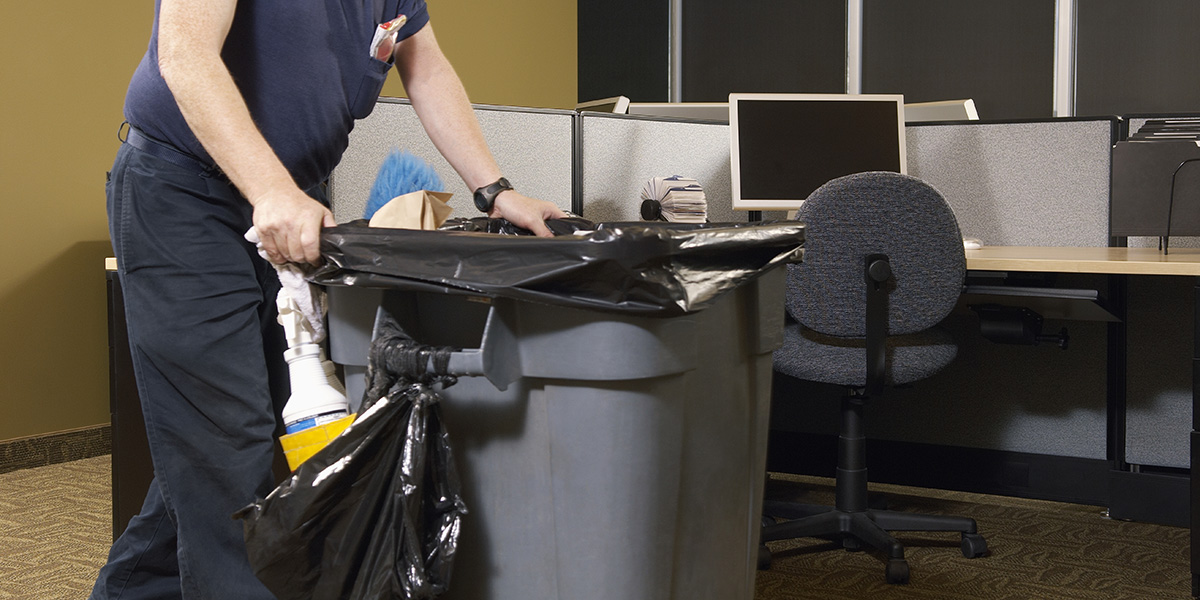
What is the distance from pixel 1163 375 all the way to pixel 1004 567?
26.6 inches

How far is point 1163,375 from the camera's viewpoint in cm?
220

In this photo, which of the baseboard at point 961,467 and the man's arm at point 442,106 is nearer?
the man's arm at point 442,106

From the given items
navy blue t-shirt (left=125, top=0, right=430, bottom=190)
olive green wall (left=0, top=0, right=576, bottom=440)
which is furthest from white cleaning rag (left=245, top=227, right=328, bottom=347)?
olive green wall (left=0, top=0, right=576, bottom=440)

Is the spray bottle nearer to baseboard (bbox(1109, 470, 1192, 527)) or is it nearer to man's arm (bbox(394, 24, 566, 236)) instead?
man's arm (bbox(394, 24, 566, 236))

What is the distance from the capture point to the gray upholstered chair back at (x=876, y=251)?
171cm

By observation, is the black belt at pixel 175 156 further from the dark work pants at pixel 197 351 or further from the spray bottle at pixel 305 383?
the spray bottle at pixel 305 383

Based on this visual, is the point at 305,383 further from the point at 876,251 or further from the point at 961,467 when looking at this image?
the point at 961,467

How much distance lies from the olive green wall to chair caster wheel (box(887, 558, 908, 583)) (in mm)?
2295

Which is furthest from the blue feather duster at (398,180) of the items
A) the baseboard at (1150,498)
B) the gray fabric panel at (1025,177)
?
the baseboard at (1150,498)

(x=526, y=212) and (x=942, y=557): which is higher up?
(x=526, y=212)

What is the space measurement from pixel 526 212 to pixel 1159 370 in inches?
70.4

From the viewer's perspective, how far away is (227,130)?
2.68 feet

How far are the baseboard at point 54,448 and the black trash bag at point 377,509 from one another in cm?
218

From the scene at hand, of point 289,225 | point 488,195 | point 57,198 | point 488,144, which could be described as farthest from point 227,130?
point 57,198
